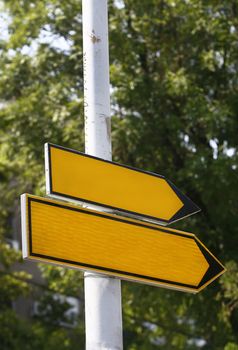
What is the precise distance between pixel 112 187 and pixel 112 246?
0.38m

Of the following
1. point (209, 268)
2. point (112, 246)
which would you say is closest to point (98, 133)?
point (112, 246)

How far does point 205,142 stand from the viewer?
12.4m

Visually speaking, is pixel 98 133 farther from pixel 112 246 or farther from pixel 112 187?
pixel 112 246

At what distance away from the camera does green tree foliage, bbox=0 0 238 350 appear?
11.8 m

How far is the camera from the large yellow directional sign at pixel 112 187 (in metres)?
4.16

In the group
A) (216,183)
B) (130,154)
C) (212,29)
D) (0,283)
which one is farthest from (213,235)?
(0,283)

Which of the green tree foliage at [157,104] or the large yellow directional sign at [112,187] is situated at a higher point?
the green tree foliage at [157,104]

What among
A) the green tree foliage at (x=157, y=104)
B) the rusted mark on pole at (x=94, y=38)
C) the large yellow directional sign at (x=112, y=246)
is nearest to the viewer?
the large yellow directional sign at (x=112, y=246)

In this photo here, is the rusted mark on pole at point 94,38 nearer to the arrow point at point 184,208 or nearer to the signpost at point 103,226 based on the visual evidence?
the signpost at point 103,226

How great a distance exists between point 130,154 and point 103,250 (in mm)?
8696

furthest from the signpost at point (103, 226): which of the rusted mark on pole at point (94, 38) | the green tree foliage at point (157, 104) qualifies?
the green tree foliage at point (157, 104)

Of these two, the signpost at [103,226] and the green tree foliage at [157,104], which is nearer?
the signpost at [103,226]

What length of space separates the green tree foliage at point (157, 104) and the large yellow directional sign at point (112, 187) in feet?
21.7

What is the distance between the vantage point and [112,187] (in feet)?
14.3
